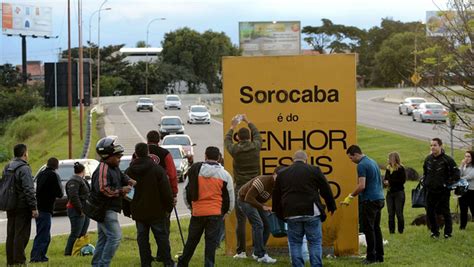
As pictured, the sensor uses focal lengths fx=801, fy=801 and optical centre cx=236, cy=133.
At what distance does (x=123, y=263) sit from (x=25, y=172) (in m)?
1.84

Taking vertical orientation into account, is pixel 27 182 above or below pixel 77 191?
above

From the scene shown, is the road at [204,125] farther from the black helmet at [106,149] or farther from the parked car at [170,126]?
the black helmet at [106,149]

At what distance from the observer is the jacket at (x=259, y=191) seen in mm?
10555

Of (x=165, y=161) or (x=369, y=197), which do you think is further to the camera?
→ (x=369, y=197)

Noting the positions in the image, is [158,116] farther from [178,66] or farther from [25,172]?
[25,172]

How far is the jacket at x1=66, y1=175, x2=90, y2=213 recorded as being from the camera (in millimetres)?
12547

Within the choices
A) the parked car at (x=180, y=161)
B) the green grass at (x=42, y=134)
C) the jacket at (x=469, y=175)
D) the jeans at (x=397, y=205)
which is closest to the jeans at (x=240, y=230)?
the jeans at (x=397, y=205)

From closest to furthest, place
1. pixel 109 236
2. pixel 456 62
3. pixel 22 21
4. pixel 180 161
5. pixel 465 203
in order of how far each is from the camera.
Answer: pixel 109 236
pixel 465 203
pixel 456 62
pixel 180 161
pixel 22 21

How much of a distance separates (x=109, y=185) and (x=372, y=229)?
3.80 metres

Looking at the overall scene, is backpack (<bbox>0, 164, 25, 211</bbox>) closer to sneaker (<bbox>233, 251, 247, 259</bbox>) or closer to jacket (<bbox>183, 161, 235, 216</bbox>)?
jacket (<bbox>183, 161, 235, 216</bbox>)

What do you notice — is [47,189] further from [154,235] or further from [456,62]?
[456,62]

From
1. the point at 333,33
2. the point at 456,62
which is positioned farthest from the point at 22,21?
the point at 456,62

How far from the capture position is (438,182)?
1316cm

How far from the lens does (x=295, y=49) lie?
12062mm
